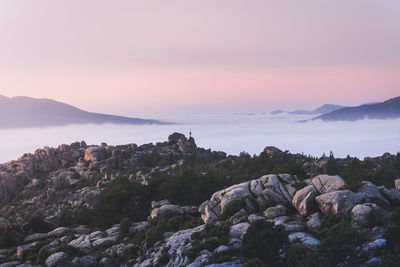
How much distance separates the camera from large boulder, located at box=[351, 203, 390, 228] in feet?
113

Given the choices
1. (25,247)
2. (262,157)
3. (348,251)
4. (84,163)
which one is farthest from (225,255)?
(84,163)

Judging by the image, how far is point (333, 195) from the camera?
128 ft

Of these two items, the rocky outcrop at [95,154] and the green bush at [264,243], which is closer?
the green bush at [264,243]

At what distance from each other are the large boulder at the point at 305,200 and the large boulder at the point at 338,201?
89cm

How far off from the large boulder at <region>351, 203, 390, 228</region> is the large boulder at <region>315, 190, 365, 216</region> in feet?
4.44

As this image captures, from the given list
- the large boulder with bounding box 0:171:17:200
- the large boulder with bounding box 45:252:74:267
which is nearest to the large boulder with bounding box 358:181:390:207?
the large boulder with bounding box 45:252:74:267

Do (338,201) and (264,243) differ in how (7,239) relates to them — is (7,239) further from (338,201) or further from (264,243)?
(338,201)

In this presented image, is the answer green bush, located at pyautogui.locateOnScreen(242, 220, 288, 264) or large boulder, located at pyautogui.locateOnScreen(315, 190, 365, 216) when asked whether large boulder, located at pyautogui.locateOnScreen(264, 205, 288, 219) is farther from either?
green bush, located at pyautogui.locateOnScreen(242, 220, 288, 264)

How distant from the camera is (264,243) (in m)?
30.9

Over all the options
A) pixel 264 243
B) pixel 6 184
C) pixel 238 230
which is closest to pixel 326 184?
pixel 238 230

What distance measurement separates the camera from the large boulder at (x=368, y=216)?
3459 centimetres

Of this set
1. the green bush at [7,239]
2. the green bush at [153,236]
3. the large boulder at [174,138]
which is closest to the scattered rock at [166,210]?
the green bush at [153,236]

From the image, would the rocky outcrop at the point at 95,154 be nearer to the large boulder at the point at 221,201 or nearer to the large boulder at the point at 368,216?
the large boulder at the point at 221,201

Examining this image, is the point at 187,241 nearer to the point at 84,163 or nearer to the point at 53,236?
the point at 53,236
